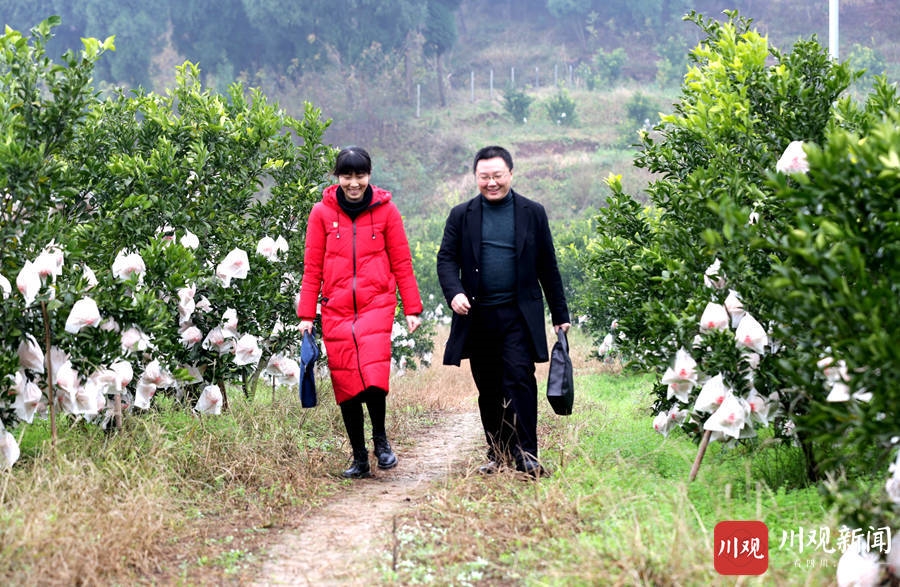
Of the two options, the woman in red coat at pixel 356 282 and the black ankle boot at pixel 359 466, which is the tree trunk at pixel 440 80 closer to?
the woman in red coat at pixel 356 282

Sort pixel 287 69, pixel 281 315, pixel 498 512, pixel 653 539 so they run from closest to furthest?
pixel 653 539 → pixel 498 512 → pixel 281 315 → pixel 287 69

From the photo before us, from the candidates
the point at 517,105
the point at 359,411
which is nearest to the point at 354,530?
the point at 359,411

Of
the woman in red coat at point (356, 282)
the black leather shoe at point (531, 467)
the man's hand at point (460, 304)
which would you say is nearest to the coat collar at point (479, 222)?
the man's hand at point (460, 304)

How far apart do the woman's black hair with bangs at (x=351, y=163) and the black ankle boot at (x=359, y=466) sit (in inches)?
65.5

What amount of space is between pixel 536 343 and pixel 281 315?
2.68 m

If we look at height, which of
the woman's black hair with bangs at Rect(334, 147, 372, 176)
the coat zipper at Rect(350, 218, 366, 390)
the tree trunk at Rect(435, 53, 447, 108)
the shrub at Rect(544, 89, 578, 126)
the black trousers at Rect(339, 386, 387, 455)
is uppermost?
the tree trunk at Rect(435, 53, 447, 108)

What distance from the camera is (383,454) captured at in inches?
243

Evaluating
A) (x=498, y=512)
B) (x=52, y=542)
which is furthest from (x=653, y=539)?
(x=52, y=542)

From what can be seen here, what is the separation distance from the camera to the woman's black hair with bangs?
563 centimetres

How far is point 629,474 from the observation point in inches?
214

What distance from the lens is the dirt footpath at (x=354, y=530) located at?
4062 millimetres

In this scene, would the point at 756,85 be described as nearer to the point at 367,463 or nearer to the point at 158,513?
the point at 367,463

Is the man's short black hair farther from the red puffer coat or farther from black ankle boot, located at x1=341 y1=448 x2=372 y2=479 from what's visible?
black ankle boot, located at x1=341 y1=448 x2=372 y2=479

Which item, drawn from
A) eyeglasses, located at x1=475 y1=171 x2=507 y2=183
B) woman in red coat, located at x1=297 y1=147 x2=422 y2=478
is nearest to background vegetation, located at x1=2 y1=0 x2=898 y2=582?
woman in red coat, located at x1=297 y1=147 x2=422 y2=478
